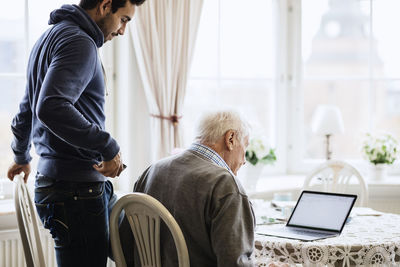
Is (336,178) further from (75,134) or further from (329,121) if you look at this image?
(75,134)

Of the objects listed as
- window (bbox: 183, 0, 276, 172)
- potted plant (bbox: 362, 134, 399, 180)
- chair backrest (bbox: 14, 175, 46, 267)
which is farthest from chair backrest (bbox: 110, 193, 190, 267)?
potted plant (bbox: 362, 134, 399, 180)

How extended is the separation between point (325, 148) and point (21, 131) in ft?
8.83

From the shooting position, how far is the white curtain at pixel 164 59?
138 inches

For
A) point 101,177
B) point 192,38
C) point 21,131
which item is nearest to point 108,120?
point 192,38

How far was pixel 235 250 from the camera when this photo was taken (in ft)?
5.73

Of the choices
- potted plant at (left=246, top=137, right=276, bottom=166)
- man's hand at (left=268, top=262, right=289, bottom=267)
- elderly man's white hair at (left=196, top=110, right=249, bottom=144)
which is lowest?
man's hand at (left=268, top=262, right=289, bottom=267)

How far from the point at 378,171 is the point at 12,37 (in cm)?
261

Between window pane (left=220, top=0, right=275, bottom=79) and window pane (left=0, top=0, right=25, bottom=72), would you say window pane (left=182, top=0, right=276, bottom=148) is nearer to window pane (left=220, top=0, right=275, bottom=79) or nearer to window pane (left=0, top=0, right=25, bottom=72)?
window pane (left=220, top=0, right=275, bottom=79)

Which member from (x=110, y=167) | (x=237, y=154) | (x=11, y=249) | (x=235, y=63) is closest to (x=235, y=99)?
(x=235, y=63)

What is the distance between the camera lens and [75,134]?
171 cm

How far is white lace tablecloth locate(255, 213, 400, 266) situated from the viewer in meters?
2.16

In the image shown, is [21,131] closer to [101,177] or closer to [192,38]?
[101,177]

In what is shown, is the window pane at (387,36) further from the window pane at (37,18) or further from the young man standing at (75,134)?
the young man standing at (75,134)

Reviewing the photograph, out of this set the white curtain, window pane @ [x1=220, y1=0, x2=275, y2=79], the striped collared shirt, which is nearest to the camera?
the striped collared shirt
